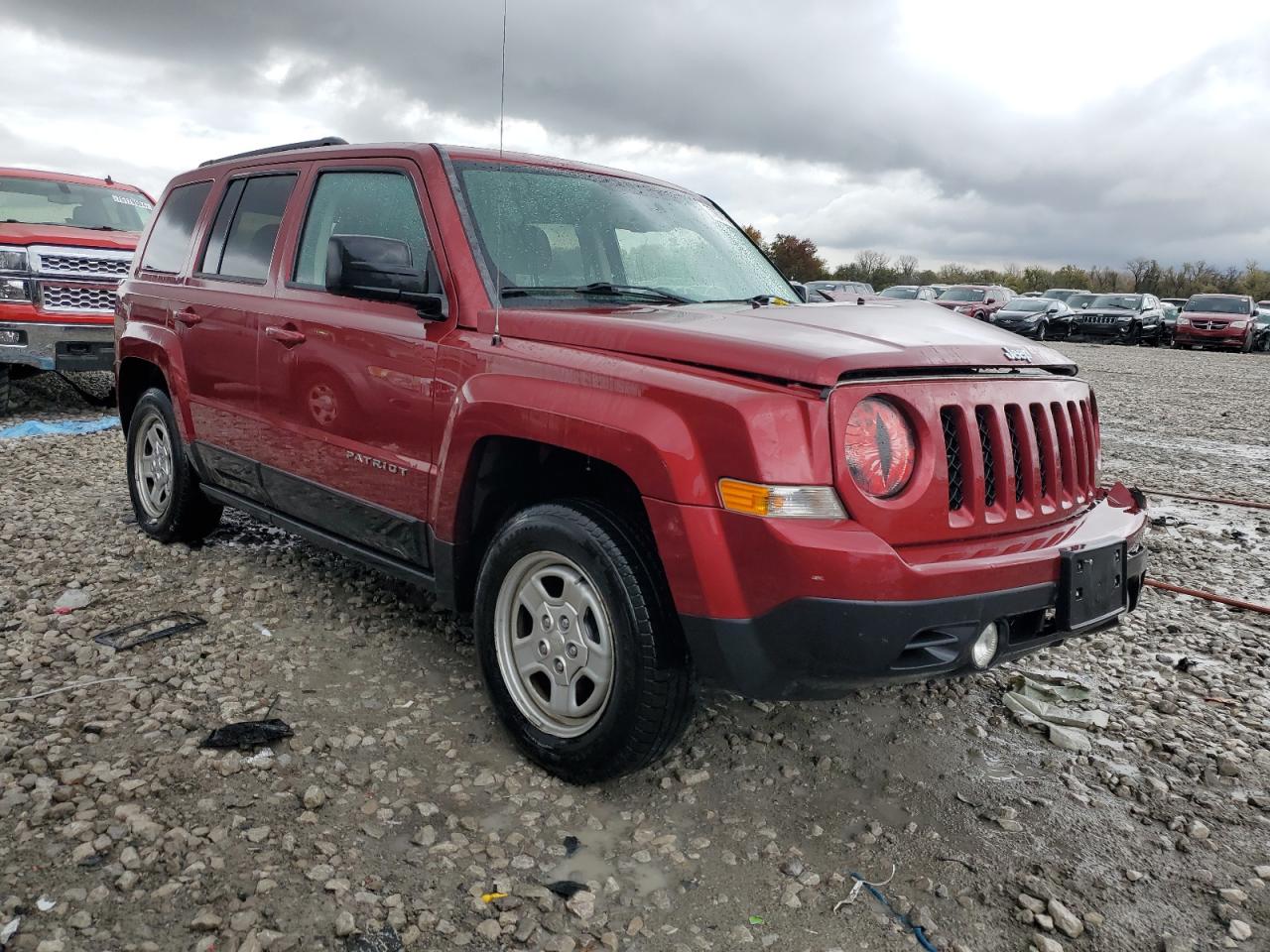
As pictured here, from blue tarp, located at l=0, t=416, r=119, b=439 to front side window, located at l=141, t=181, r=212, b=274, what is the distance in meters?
3.82

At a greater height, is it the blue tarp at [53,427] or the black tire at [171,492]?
the black tire at [171,492]

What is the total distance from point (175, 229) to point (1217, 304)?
99.0ft

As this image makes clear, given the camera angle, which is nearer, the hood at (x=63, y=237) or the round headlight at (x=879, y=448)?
the round headlight at (x=879, y=448)

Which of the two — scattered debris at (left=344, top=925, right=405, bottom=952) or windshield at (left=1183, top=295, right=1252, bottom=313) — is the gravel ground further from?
windshield at (left=1183, top=295, right=1252, bottom=313)

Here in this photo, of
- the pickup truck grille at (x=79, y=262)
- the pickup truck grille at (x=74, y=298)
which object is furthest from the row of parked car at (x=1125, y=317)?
the pickup truck grille at (x=74, y=298)

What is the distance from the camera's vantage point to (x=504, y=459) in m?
3.00

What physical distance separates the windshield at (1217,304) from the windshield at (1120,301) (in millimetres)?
1408

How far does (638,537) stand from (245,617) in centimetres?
220

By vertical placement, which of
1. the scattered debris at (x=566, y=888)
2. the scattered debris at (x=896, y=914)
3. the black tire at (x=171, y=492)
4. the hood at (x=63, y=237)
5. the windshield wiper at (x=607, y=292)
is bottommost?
the scattered debris at (x=896, y=914)

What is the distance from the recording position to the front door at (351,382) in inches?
127

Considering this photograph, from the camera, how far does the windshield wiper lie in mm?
3150

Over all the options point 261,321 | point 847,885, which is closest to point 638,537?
point 847,885

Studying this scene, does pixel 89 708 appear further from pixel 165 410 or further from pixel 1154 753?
pixel 1154 753

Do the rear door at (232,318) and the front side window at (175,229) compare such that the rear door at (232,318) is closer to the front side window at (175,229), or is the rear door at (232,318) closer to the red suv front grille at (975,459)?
the front side window at (175,229)
